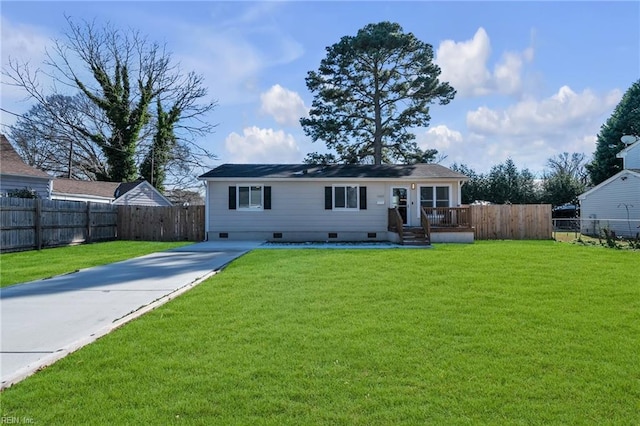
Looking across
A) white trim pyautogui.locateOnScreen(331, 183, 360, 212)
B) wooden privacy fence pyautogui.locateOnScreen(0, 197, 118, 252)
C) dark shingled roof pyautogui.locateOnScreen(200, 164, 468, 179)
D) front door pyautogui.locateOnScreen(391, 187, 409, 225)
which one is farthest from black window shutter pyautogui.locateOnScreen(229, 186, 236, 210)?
Answer: front door pyautogui.locateOnScreen(391, 187, 409, 225)

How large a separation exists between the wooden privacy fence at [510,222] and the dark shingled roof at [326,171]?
109 inches

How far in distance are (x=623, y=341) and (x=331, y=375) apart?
117 inches

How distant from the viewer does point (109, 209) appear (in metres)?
18.6

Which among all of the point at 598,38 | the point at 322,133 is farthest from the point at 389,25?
the point at 598,38

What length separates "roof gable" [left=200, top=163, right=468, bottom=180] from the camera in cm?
1722

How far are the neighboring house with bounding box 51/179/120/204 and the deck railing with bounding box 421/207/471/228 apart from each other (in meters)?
19.3

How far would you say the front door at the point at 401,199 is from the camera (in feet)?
57.3

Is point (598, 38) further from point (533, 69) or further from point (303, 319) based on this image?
point (303, 319)

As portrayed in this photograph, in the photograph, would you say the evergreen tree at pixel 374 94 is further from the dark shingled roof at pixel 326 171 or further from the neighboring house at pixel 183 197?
the neighboring house at pixel 183 197

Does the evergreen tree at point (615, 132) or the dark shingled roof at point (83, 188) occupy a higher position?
the evergreen tree at point (615, 132)

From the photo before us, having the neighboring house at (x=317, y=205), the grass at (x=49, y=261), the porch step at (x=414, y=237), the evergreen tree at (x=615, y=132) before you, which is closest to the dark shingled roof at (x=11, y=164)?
the grass at (x=49, y=261)

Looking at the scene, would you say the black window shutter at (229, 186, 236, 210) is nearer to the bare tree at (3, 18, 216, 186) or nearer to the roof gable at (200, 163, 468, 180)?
the roof gable at (200, 163, 468, 180)

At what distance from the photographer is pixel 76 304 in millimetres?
5891

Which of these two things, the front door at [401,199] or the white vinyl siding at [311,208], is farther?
the front door at [401,199]
